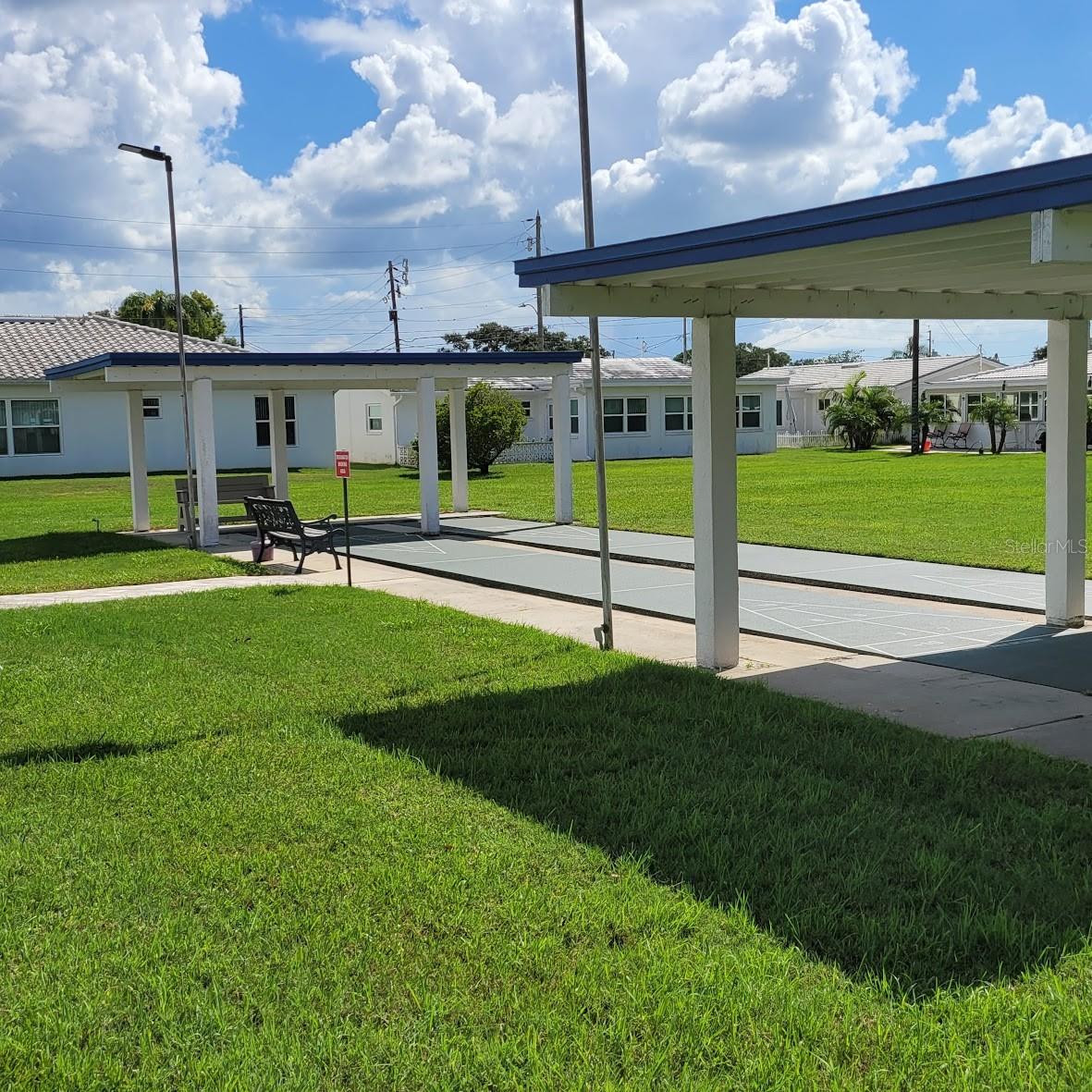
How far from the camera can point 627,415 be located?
4656 centimetres

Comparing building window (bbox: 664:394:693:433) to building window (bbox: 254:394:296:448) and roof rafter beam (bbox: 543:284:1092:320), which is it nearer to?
building window (bbox: 254:394:296:448)

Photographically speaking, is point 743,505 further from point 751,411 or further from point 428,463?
point 751,411

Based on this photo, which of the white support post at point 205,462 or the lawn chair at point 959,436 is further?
the lawn chair at point 959,436

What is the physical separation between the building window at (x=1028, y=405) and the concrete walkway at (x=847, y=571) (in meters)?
35.0

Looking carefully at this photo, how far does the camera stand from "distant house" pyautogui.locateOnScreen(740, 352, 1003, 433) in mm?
56572

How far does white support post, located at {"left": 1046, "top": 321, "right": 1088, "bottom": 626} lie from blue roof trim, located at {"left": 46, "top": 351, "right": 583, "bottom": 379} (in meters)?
11.5

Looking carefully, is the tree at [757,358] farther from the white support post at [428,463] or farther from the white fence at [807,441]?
the white support post at [428,463]

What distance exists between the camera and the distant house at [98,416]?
37.6 metres

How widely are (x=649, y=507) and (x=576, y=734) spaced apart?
17.0 m

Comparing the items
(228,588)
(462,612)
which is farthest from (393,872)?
(228,588)

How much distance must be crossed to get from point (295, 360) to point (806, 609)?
10.5 metres

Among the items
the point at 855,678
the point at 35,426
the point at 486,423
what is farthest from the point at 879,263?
the point at 35,426

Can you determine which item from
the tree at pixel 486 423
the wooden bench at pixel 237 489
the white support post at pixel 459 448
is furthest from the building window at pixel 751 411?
the wooden bench at pixel 237 489

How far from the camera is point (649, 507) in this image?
23.8 meters
